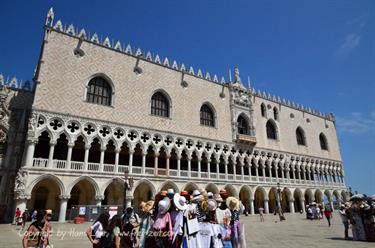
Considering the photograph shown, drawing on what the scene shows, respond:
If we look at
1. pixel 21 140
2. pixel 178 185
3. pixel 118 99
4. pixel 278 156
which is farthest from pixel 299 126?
pixel 21 140

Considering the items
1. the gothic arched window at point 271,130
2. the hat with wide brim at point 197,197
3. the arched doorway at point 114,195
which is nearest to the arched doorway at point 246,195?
the gothic arched window at point 271,130

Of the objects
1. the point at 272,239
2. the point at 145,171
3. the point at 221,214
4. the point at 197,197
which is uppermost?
the point at 145,171

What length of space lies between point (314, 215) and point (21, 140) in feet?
73.2

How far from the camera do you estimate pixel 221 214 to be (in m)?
4.66

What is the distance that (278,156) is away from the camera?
95.6 feet

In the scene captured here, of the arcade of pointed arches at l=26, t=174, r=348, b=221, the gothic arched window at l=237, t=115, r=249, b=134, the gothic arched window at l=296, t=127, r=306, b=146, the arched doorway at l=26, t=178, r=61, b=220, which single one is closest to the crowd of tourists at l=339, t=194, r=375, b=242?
the arcade of pointed arches at l=26, t=174, r=348, b=221

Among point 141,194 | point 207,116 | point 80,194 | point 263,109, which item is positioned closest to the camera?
point 80,194

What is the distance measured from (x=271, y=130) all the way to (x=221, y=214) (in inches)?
1089

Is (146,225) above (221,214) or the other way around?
the other way around

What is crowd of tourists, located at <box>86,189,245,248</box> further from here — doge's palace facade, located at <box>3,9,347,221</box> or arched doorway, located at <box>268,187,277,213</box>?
arched doorway, located at <box>268,187,277,213</box>

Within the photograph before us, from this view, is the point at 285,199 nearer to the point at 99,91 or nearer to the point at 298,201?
the point at 298,201

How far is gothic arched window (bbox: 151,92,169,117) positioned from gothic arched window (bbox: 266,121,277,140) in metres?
14.0

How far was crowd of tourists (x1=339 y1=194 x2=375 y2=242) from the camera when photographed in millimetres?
8469

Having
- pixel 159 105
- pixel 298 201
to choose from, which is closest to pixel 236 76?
pixel 159 105
